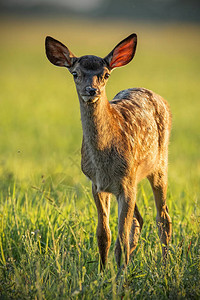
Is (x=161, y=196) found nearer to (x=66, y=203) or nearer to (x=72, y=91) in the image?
(x=66, y=203)

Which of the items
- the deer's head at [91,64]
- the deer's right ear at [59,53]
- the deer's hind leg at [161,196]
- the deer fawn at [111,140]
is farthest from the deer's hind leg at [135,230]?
the deer's right ear at [59,53]

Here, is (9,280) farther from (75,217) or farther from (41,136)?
(41,136)

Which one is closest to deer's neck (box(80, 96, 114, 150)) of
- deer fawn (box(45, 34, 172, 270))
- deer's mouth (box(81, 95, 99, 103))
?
deer fawn (box(45, 34, 172, 270))

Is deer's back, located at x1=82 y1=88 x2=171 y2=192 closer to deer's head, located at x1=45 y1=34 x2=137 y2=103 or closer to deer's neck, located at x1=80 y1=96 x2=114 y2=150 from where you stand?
deer's neck, located at x1=80 y1=96 x2=114 y2=150

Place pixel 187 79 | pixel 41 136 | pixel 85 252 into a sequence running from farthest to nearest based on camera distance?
pixel 187 79
pixel 41 136
pixel 85 252

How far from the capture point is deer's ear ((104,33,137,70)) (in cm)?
541

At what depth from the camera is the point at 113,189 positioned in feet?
17.5

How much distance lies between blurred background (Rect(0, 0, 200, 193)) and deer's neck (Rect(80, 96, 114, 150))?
1324 mm

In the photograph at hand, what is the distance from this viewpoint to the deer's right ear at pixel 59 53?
5484 millimetres

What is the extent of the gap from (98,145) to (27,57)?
54.2 metres

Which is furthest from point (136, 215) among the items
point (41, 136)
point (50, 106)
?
point (50, 106)

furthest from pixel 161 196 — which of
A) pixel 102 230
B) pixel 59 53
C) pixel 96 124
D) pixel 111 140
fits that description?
pixel 59 53

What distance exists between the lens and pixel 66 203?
654cm

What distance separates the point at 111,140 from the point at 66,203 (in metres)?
1.47
